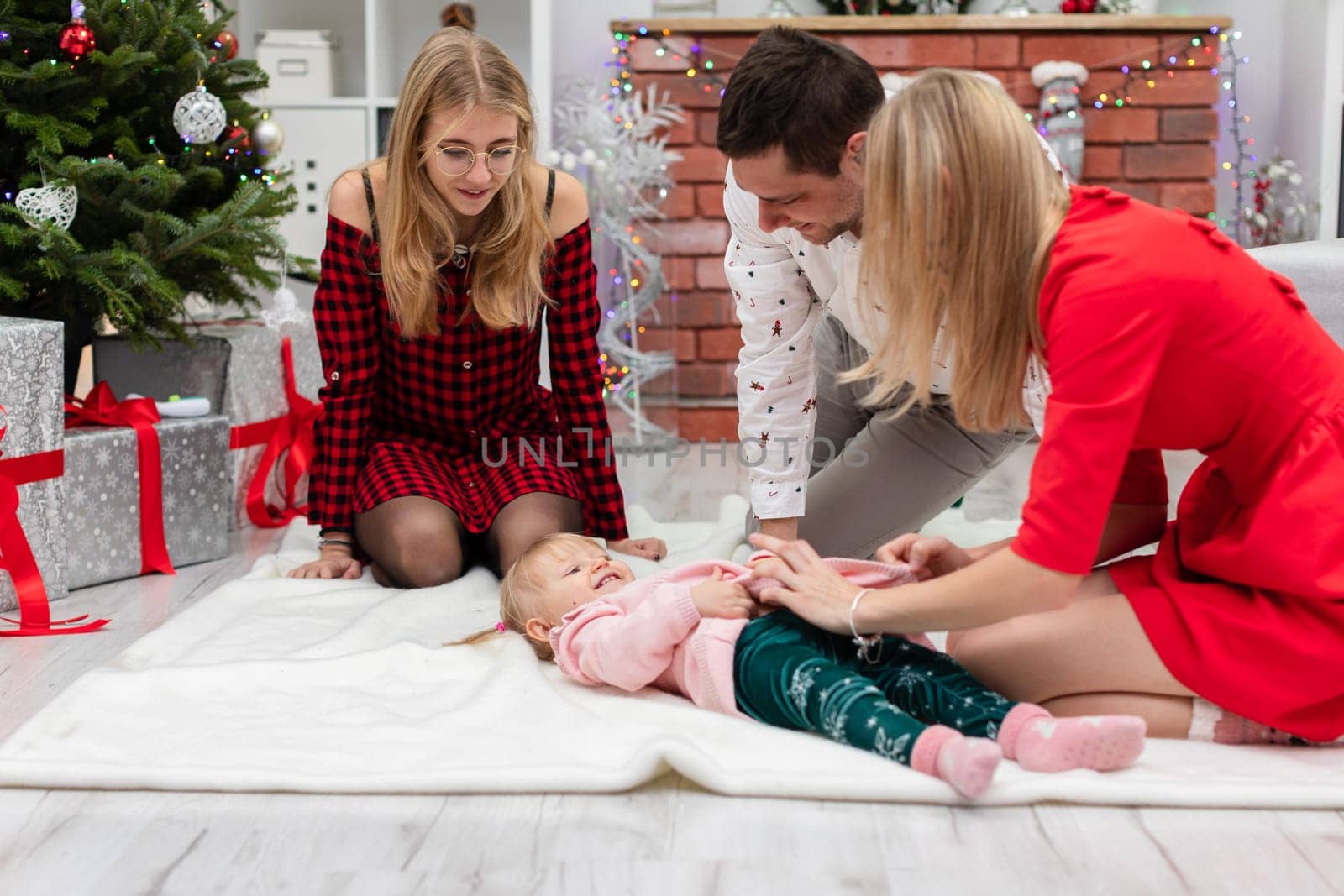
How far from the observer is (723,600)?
4.79ft

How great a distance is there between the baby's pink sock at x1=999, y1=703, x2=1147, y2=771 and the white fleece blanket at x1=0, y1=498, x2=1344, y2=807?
0.05ft

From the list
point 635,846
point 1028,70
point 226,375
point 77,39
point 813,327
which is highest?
point 1028,70

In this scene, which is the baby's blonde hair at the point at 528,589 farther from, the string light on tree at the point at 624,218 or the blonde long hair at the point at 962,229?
the string light on tree at the point at 624,218

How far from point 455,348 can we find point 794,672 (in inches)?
40.9

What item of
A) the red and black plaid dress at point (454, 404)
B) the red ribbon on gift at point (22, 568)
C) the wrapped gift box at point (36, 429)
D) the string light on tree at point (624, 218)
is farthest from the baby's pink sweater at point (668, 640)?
the string light on tree at point (624, 218)

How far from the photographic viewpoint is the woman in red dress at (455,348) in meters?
1.97

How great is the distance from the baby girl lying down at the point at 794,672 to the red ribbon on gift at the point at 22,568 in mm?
741

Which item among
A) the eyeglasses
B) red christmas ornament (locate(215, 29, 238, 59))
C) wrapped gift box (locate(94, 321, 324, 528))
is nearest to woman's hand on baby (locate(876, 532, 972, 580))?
the eyeglasses

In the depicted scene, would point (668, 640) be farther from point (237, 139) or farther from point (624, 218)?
point (624, 218)

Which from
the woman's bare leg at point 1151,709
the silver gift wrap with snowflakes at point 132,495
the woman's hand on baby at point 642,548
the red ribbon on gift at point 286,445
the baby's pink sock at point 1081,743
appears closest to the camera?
the baby's pink sock at point 1081,743

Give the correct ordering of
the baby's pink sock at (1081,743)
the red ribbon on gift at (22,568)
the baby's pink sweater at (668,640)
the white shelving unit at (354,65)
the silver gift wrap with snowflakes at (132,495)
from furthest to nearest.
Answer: the white shelving unit at (354,65) < the silver gift wrap with snowflakes at (132,495) < the red ribbon on gift at (22,568) < the baby's pink sweater at (668,640) < the baby's pink sock at (1081,743)

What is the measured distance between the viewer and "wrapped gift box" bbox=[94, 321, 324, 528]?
2551 millimetres

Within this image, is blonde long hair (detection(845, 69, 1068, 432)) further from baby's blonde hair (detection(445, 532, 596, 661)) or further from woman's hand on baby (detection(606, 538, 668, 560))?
woman's hand on baby (detection(606, 538, 668, 560))

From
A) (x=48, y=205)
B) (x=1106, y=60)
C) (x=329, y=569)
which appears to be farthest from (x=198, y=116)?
(x=1106, y=60)
